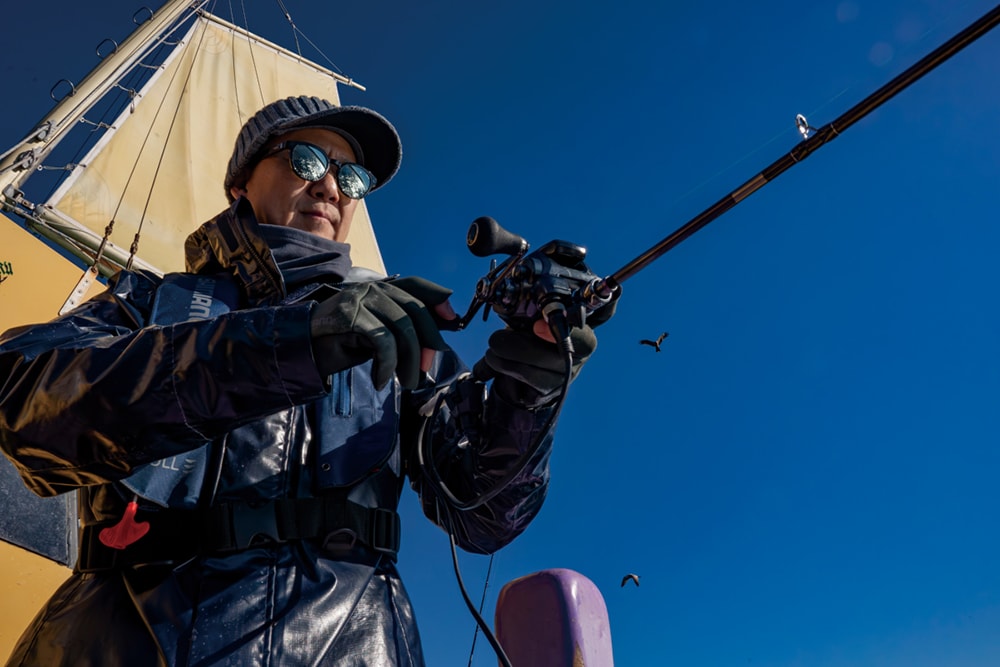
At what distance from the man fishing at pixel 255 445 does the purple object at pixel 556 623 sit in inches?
53.2

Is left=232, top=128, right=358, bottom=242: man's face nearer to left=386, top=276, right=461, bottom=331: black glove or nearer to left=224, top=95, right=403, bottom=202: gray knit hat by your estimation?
left=224, top=95, right=403, bottom=202: gray knit hat

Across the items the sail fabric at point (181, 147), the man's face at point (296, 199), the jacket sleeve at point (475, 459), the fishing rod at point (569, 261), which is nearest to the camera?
the fishing rod at point (569, 261)

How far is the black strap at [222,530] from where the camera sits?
1.85 m

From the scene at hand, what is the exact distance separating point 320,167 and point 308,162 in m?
0.05

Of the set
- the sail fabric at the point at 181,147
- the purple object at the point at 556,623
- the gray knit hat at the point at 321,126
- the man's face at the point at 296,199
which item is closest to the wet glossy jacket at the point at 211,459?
the man's face at the point at 296,199

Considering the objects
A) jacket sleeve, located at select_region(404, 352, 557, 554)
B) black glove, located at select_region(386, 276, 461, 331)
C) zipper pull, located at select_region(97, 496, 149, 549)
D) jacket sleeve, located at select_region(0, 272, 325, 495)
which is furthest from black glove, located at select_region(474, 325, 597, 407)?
zipper pull, located at select_region(97, 496, 149, 549)

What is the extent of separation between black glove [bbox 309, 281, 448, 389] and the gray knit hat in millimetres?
1455

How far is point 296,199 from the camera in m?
2.82

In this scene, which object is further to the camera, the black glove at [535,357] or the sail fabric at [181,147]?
the sail fabric at [181,147]

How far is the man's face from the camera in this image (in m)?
2.80

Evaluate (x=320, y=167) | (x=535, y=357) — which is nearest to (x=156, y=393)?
(x=535, y=357)

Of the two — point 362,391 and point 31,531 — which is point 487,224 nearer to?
point 362,391

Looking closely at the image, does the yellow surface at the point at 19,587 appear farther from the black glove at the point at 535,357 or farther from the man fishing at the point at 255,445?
the black glove at the point at 535,357

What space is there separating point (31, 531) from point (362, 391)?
2.74 metres
